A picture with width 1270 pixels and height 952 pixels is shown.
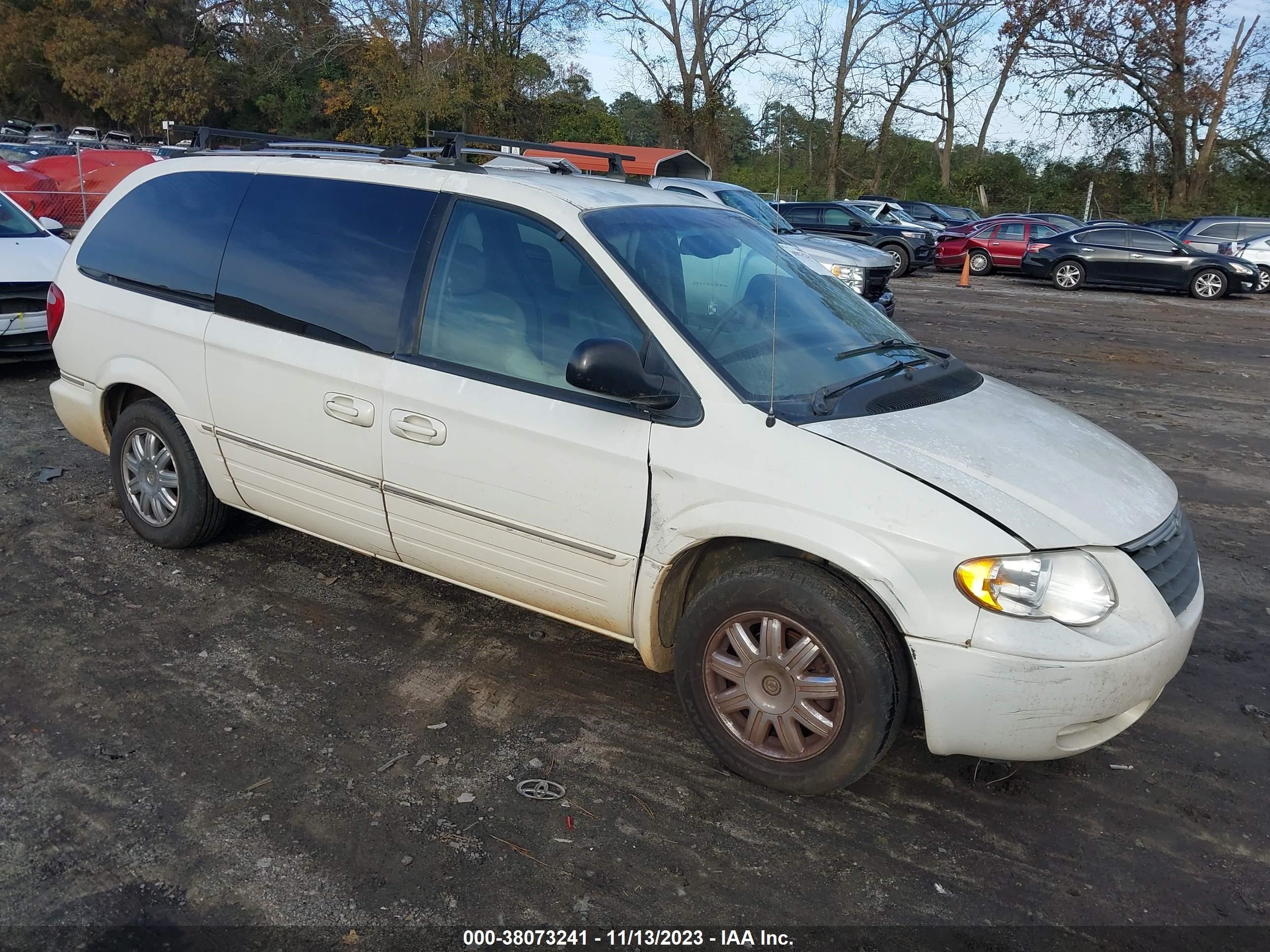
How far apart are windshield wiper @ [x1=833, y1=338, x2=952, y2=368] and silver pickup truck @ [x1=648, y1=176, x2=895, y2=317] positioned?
7.50 metres

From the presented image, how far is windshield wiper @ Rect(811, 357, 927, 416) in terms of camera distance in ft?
10.8

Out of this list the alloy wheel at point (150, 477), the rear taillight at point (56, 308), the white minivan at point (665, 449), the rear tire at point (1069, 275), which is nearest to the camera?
the white minivan at point (665, 449)

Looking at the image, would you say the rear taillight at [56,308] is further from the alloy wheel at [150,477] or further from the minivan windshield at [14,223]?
the minivan windshield at [14,223]

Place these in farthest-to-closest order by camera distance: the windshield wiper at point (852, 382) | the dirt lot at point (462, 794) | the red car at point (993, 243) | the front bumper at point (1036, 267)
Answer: the red car at point (993, 243), the front bumper at point (1036, 267), the windshield wiper at point (852, 382), the dirt lot at point (462, 794)

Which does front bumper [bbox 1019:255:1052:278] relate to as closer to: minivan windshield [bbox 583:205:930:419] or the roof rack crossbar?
the roof rack crossbar

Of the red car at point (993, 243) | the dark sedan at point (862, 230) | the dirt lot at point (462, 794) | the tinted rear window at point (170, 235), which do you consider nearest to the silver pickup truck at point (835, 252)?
the tinted rear window at point (170, 235)

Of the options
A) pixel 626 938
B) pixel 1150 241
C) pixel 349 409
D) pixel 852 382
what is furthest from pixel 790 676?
pixel 1150 241

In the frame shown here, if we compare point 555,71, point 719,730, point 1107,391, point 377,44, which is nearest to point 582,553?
point 719,730

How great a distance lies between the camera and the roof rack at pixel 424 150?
14.2 feet

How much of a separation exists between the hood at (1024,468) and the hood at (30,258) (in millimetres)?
7726

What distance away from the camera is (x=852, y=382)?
3570 millimetres

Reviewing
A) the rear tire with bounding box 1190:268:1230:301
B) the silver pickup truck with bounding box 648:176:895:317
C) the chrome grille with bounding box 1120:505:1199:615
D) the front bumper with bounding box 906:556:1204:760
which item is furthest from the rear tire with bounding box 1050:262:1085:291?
the front bumper with bounding box 906:556:1204:760

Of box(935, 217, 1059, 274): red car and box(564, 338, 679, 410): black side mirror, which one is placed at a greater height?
box(935, 217, 1059, 274): red car

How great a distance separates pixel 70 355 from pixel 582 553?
3.20m
